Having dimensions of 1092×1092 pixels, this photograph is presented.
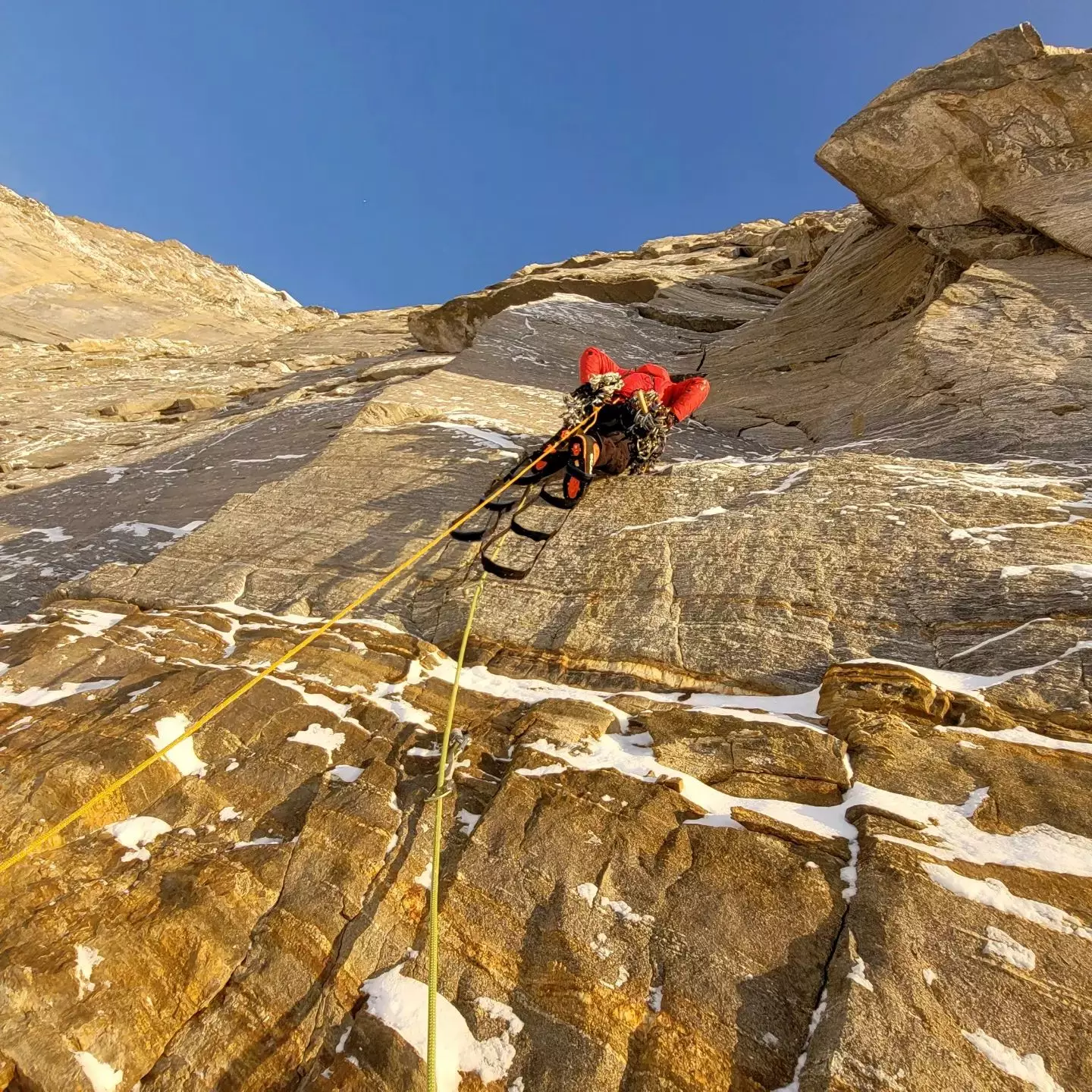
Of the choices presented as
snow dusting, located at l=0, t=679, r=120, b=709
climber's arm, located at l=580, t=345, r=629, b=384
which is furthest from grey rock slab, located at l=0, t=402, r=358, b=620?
climber's arm, located at l=580, t=345, r=629, b=384

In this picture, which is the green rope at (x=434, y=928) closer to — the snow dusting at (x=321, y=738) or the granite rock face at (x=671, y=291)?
the snow dusting at (x=321, y=738)

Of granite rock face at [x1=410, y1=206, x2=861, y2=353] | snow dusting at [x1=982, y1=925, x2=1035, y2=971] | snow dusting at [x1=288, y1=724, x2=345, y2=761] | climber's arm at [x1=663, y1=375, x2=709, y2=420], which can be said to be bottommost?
snow dusting at [x1=982, y1=925, x2=1035, y2=971]

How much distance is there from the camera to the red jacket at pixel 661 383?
27.3 ft

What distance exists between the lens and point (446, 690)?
16.1 ft

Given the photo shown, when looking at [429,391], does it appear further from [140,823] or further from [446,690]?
[140,823]

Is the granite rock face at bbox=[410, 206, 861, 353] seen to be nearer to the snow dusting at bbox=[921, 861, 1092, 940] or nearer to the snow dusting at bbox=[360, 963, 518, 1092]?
the snow dusting at bbox=[921, 861, 1092, 940]

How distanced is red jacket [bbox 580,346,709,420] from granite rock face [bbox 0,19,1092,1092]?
1.47 metres

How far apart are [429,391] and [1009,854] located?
11.0 m

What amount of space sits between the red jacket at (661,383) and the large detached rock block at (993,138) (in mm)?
7149

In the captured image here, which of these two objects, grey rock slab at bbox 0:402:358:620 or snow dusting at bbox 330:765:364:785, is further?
grey rock slab at bbox 0:402:358:620

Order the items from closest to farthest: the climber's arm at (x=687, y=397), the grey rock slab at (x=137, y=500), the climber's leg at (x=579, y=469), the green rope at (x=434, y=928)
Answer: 1. the green rope at (x=434, y=928)
2. the climber's leg at (x=579, y=469)
3. the climber's arm at (x=687, y=397)
4. the grey rock slab at (x=137, y=500)

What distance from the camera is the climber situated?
23.3 feet

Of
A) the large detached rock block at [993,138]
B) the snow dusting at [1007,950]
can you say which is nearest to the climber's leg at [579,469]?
the snow dusting at [1007,950]

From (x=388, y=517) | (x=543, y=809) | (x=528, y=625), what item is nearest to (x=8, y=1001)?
(x=543, y=809)
